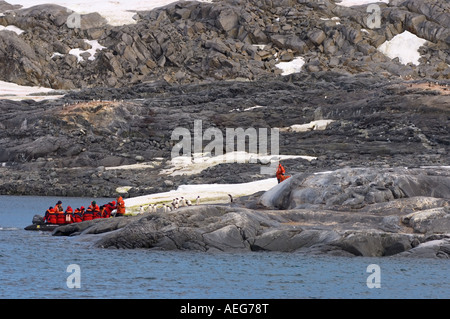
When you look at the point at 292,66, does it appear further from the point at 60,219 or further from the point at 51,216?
the point at 60,219

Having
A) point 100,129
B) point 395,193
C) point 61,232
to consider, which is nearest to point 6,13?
point 100,129

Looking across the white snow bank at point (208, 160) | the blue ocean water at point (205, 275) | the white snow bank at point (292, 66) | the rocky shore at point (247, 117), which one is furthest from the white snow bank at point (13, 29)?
the blue ocean water at point (205, 275)

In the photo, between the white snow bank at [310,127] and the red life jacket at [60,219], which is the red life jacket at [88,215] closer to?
the red life jacket at [60,219]

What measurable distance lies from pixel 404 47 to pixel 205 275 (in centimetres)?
9390

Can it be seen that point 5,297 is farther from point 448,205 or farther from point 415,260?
point 448,205

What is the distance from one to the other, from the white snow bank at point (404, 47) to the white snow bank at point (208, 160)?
49.7 metres

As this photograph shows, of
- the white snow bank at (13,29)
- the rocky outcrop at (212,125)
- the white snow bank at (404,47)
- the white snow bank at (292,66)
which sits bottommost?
the rocky outcrop at (212,125)

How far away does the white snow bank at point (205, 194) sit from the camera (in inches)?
1758

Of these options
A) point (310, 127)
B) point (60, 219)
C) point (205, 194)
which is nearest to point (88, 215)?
point (60, 219)

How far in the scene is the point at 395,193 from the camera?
119ft

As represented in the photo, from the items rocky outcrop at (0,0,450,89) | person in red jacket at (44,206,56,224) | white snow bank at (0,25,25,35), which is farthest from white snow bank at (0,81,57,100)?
person in red jacket at (44,206,56,224)

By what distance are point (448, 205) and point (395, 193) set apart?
104 inches

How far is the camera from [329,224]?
33.7 m
